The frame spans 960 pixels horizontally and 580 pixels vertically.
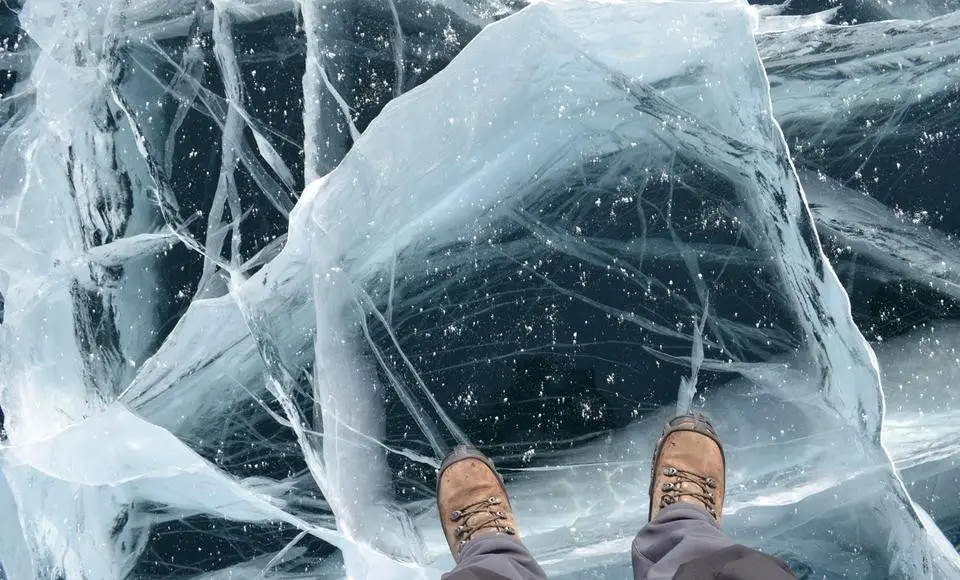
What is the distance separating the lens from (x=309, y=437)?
1243 mm

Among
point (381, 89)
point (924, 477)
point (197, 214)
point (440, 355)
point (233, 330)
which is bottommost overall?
point (924, 477)

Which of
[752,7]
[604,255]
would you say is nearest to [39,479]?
[604,255]

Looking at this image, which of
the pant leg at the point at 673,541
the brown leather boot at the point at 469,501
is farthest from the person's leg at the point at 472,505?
the pant leg at the point at 673,541

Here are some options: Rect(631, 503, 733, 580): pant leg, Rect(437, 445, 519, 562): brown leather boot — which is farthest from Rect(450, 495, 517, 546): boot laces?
Rect(631, 503, 733, 580): pant leg

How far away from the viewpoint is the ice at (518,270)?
1197 millimetres

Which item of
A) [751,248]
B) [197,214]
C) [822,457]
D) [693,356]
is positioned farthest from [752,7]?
[197,214]

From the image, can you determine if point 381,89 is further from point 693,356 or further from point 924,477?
point 924,477

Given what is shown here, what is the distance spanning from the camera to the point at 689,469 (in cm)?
118

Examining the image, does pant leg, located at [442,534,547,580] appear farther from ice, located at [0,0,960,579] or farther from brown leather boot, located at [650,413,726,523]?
brown leather boot, located at [650,413,726,523]

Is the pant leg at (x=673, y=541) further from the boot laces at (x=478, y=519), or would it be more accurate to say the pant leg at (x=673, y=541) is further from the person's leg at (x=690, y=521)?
the boot laces at (x=478, y=519)

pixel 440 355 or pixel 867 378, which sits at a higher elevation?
pixel 440 355

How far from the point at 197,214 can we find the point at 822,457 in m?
1.29

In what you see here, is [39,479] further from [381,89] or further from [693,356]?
[693,356]

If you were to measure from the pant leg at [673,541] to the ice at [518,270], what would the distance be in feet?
0.44
